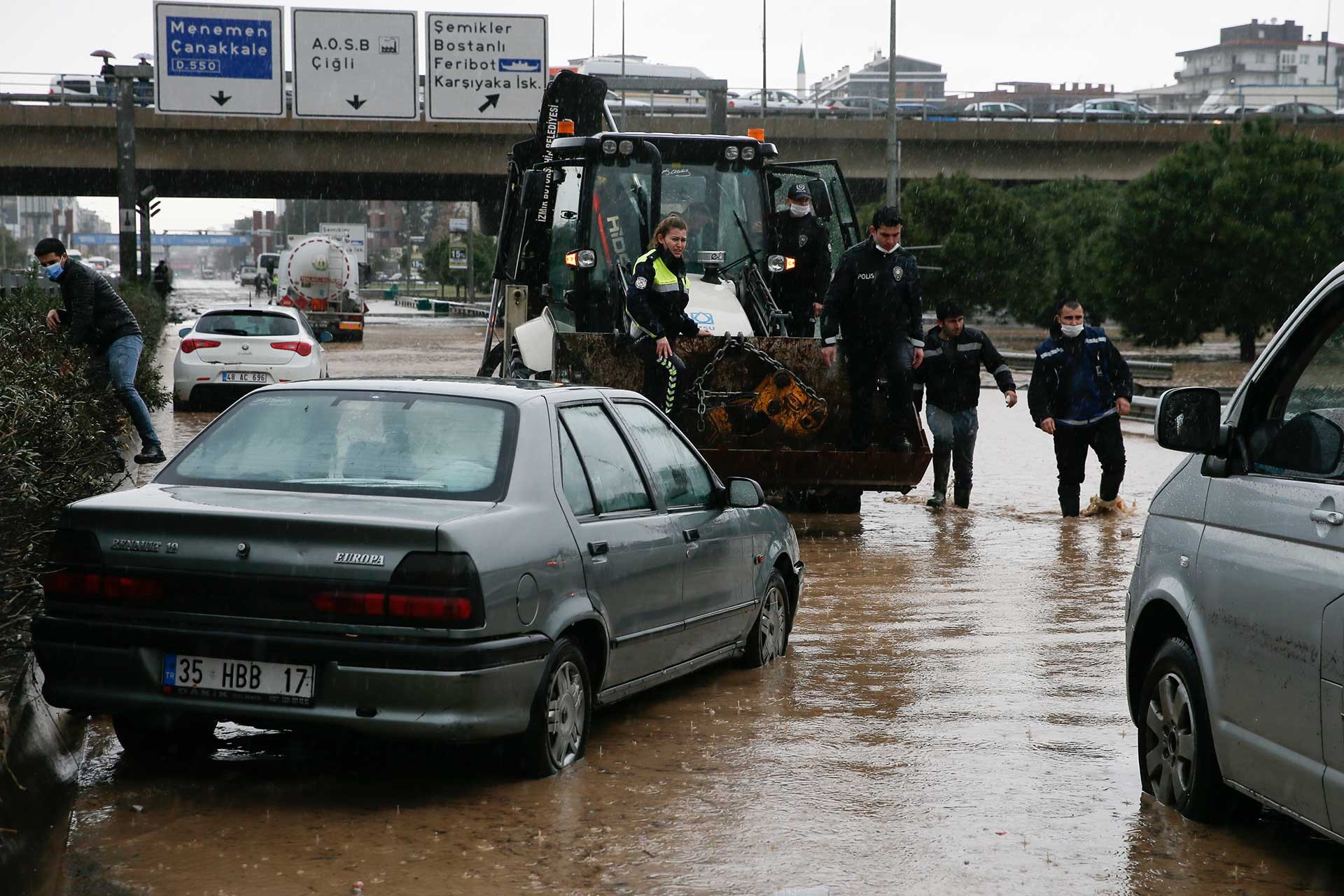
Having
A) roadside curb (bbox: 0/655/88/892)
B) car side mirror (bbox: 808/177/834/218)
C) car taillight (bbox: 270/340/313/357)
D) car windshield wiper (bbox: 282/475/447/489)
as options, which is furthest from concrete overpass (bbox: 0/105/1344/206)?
car windshield wiper (bbox: 282/475/447/489)

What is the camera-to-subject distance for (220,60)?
33156 millimetres

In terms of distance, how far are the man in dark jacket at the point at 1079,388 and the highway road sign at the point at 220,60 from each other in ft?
73.6

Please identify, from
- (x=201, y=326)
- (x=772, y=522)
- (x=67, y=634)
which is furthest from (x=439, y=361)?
(x=67, y=634)

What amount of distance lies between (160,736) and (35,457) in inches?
64.5

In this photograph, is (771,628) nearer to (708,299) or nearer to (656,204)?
(708,299)

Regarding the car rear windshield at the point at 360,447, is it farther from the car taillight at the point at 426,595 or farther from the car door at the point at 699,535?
the car door at the point at 699,535

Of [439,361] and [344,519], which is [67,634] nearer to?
[344,519]

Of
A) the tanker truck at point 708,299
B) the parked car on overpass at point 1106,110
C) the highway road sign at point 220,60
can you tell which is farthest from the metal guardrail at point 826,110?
the tanker truck at point 708,299

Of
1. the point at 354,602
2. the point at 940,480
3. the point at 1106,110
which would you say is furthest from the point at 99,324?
the point at 1106,110

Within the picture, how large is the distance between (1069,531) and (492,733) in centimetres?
888

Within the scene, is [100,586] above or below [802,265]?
below

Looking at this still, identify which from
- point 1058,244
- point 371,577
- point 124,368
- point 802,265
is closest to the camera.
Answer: point 371,577

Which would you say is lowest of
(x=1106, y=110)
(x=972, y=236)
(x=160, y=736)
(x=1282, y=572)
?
(x=160, y=736)

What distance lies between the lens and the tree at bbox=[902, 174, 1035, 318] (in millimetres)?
56688
